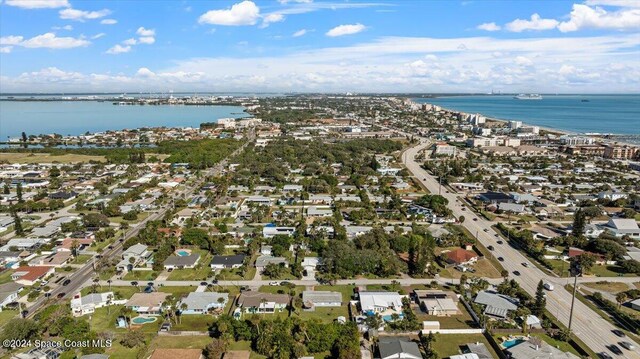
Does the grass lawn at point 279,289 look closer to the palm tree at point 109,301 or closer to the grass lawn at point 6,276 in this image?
the palm tree at point 109,301

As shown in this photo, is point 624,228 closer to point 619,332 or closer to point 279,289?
point 619,332

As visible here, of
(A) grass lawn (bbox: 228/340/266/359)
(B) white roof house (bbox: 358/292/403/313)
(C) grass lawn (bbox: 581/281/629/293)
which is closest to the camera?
(A) grass lawn (bbox: 228/340/266/359)

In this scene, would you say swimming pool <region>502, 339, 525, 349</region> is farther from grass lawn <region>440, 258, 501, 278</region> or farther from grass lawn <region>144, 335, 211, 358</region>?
grass lawn <region>144, 335, 211, 358</region>

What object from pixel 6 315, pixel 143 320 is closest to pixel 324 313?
pixel 143 320

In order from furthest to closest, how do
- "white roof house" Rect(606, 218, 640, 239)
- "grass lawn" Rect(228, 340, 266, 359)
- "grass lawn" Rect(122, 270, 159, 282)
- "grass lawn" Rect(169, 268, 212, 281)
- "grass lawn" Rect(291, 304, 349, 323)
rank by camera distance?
"white roof house" Rect(606, 218, 640, 239)
"grass lawn" Rect(169, 268, 212, 281)
"grass lawn" Rect(122, 270, 159, 282)
"grass lawn" Rect(291, 304, 349, 323)
"grass lawn" Rect(228, 340, 266, 359)

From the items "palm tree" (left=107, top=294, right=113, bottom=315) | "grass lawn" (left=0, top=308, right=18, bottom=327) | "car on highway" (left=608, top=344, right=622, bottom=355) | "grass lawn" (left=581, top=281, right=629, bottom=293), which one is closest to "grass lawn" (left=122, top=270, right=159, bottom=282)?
"palm tree" (left=107, top=294, right=113, bottom=315)

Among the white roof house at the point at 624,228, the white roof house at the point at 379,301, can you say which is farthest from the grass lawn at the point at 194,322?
the white roof house at the point at 624,228

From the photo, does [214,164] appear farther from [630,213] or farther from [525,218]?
[630,213]

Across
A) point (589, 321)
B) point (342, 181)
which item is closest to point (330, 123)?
point (342, 181)
